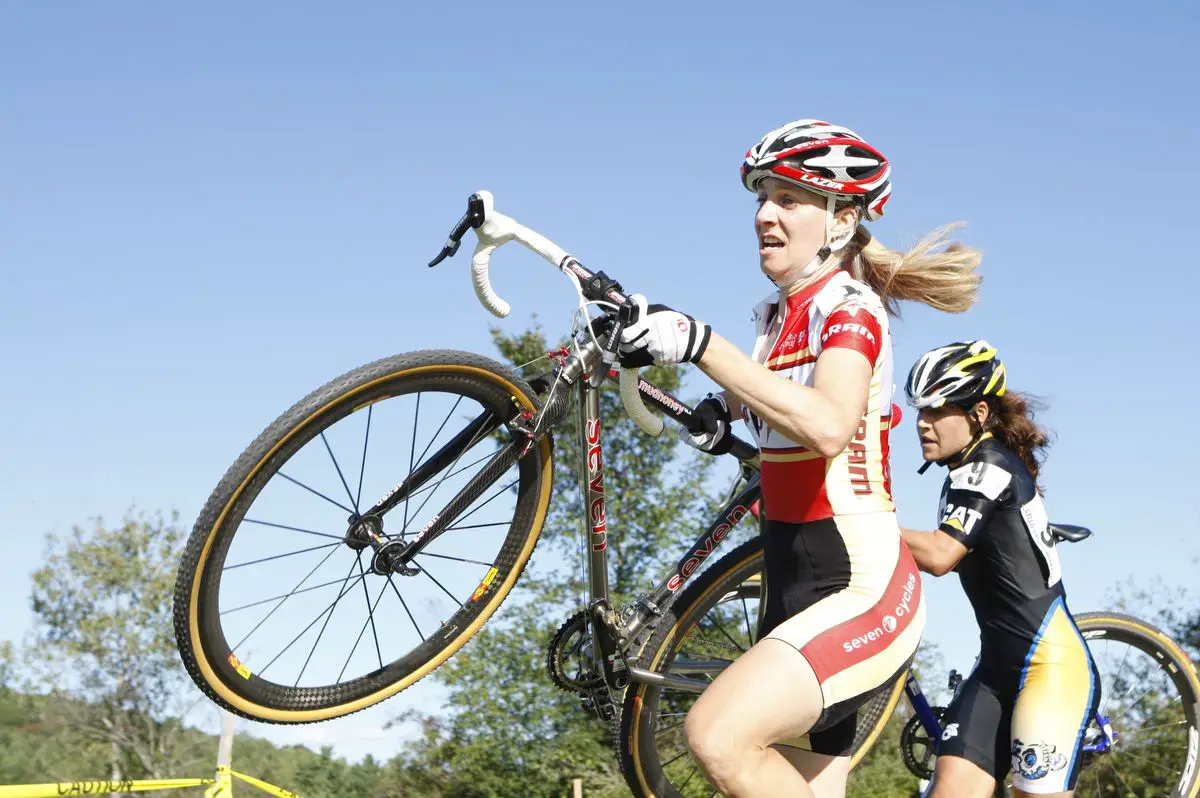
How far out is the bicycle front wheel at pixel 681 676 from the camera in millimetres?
5223

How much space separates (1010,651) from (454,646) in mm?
2488

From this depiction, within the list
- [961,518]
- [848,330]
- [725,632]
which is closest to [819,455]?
[848,330]

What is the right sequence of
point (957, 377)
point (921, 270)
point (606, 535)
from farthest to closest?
1. point (957, 377)
2. point (606, 535)
3. point (921, 270)

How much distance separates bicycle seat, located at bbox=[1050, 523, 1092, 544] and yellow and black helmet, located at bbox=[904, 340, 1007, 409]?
104cm

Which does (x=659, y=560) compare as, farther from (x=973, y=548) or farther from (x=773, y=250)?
(x=773, y=250)

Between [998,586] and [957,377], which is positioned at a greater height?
[957,377]

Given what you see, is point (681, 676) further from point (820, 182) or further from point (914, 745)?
point (820, 182)

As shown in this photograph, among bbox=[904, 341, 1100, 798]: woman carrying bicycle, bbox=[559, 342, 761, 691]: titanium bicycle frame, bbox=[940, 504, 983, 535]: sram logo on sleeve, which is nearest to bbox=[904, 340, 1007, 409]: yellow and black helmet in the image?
bbox=[904, 341, 1100, 798]: woman carrying bicycle

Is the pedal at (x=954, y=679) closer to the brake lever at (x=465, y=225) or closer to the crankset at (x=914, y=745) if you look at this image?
the crankset at (x=914, y=745)

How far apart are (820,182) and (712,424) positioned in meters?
1.20

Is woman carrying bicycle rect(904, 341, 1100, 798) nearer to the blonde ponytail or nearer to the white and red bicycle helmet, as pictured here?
the blonde ponytail

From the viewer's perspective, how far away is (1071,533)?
19.8ft

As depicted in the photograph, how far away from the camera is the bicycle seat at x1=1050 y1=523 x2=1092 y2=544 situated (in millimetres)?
6023

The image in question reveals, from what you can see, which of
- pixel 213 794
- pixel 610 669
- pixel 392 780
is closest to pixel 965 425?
pixel 610 669
